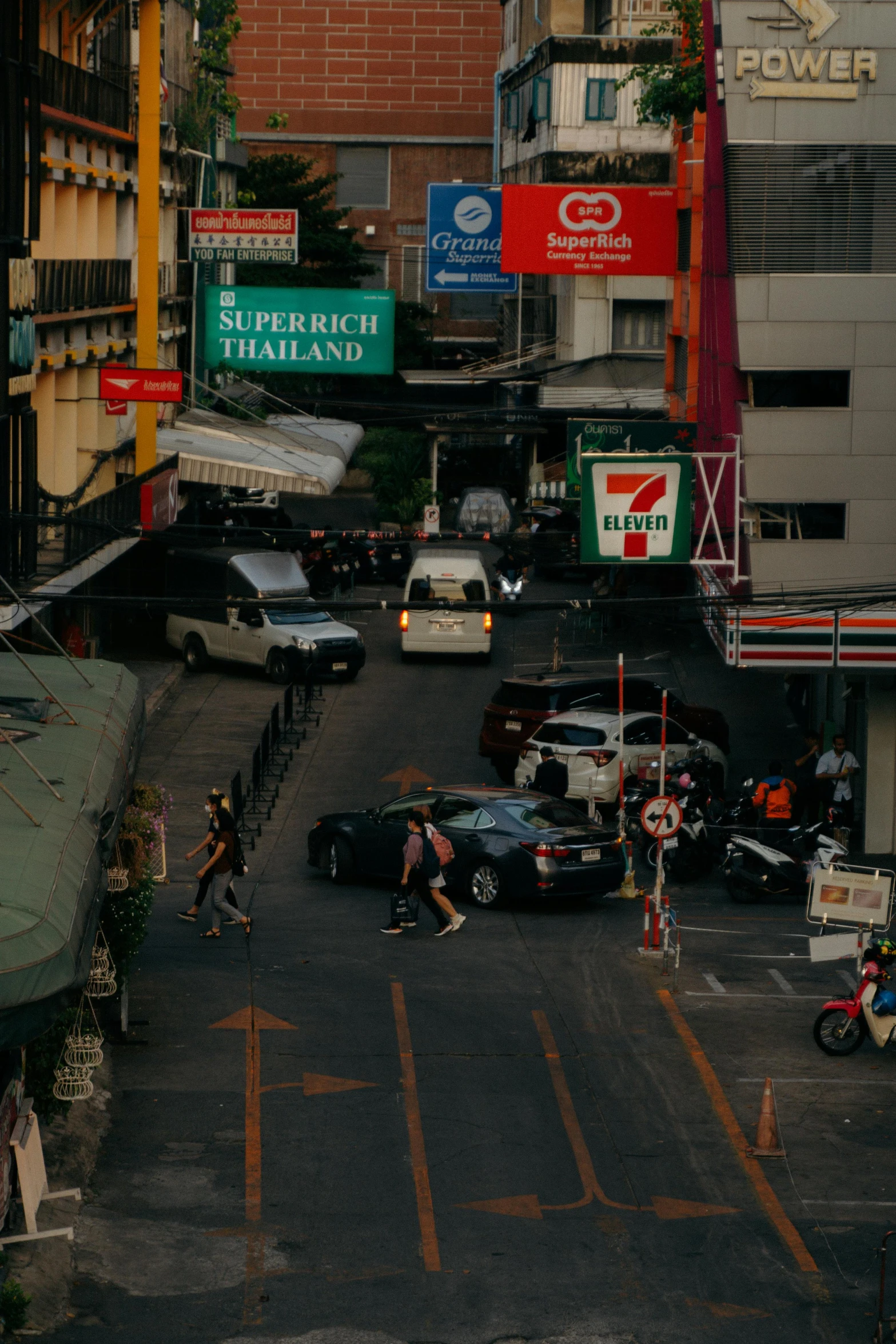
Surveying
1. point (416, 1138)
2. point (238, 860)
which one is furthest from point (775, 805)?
point (416, 1138)

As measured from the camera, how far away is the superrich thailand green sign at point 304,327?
3622 cm

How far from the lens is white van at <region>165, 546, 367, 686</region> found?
38.2 m

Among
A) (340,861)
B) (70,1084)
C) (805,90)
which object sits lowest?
(340,861)

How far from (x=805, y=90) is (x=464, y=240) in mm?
26807

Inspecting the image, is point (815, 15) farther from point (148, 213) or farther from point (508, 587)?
point (508, 587)

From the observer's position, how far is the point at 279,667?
1517 inches

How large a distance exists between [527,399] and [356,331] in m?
28.5

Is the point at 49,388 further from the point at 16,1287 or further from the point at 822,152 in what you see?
the point at 16,1287

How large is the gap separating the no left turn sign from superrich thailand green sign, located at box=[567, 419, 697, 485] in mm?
14203

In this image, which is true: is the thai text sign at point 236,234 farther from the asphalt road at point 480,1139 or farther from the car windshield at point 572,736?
the asphalt road at point 480,1139

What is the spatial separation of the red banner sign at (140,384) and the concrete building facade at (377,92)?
54.0 metres

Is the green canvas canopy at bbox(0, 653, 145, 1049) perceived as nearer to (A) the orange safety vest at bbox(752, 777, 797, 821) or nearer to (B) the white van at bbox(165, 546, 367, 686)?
(A) the orange safety vest at bbox(752, 777, 797, 821)

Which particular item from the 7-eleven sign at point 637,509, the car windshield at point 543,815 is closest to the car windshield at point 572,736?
the 7-eleven sign at point 637,509

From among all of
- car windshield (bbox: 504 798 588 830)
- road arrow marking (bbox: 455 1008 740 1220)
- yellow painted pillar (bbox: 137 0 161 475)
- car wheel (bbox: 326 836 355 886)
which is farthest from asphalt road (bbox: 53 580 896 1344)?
yellow painted pillar (bbox: 137 0 161 475)
